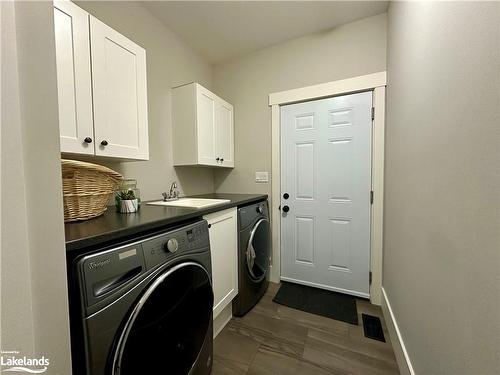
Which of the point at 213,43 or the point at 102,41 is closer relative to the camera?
the point at 102,41

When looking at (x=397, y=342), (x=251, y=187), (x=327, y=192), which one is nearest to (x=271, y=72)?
(x=251, y=187)

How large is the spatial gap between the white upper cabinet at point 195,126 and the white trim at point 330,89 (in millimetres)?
661

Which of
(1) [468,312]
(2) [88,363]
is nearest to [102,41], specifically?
(2) [88,363]

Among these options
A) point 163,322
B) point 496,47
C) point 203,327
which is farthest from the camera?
point 203,327

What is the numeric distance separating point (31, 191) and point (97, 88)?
90 cm

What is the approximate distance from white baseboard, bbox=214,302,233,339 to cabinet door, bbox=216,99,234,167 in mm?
1341

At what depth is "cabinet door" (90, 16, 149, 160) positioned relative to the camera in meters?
1.07

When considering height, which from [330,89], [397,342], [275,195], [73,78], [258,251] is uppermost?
Answer: [330,89]

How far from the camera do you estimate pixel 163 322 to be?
33.0 inches

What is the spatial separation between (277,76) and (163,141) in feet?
4.44

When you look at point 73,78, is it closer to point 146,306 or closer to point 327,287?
point 146,306

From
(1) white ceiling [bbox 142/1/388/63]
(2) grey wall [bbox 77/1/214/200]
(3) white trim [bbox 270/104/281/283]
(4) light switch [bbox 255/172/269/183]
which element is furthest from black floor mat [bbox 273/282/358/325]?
(1) white ceiling [bbox 142/1/388/63]

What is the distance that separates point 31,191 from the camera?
431 mm

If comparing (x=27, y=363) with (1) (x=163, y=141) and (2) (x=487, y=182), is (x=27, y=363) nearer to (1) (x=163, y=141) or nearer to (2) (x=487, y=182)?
(2) (x=487, y=182)
